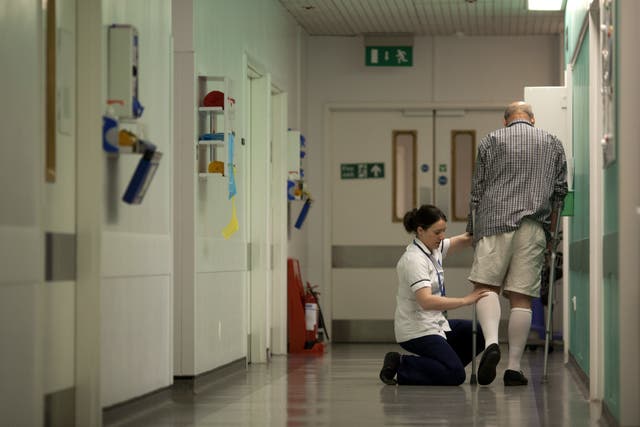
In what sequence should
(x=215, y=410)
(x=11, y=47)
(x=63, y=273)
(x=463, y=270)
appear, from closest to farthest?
(x=11, y=47)
(x=63, y=273)
(x=215, y=410)
(x=463, y=270)

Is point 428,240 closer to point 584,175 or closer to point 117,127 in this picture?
point 584,175

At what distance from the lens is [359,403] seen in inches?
227

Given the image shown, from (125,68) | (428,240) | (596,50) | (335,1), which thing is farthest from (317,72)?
(125,68)

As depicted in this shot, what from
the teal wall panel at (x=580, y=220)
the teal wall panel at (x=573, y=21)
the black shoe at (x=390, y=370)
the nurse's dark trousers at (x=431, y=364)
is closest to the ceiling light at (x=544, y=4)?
the teal wall panel at (x=573, y=21)

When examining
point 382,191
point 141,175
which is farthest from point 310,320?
point 141,175

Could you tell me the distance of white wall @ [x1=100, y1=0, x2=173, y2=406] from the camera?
16.3 ft

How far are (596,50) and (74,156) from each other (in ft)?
8.73

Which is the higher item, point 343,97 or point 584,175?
point 343,97

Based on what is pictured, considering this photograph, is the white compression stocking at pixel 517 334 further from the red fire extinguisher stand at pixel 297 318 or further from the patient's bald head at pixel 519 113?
the red fire extinguisher stand at pixel 297 318

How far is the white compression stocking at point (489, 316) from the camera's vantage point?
6.52 m

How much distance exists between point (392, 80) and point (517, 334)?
488cm

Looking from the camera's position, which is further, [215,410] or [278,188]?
[278,188]

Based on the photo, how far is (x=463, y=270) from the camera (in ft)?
36.3

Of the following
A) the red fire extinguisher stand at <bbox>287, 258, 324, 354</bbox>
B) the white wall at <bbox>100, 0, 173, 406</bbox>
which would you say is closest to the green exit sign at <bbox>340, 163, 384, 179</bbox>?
the red fire extinguisher stand at <bbox>287, 258, 324, 354</bbox>
